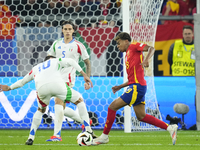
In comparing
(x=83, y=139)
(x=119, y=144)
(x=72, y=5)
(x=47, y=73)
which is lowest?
(x=119, y=144)

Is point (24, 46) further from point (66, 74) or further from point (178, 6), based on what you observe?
point (178, 6)

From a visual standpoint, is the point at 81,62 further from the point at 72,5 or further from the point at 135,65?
the point at 135,65

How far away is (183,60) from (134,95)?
151 inches

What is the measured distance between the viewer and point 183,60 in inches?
342

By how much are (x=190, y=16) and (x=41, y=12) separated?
361cm

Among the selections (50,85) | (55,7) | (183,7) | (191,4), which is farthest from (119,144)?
(191,4)

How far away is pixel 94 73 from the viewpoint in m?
8.14

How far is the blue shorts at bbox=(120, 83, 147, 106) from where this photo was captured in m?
5.12

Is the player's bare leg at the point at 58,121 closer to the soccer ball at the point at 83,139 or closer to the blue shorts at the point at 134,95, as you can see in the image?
the soccer ball at the point at 83,139

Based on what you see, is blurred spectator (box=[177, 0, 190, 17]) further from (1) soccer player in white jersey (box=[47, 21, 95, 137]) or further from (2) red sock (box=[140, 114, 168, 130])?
(2) red sock (box=[140, 114, 168, 130])

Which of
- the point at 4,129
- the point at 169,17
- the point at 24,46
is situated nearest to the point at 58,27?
the point at 24,46

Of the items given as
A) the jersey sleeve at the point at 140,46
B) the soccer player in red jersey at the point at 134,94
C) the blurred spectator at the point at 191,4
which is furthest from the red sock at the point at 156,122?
the blurred spectator at the point at 191,4

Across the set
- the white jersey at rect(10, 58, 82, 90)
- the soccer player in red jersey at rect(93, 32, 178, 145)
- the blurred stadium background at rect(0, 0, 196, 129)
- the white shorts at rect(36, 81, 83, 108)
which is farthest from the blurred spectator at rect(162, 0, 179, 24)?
the white shorts at rect(36, 81, 83, 108)

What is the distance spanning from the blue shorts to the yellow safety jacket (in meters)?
3.53
